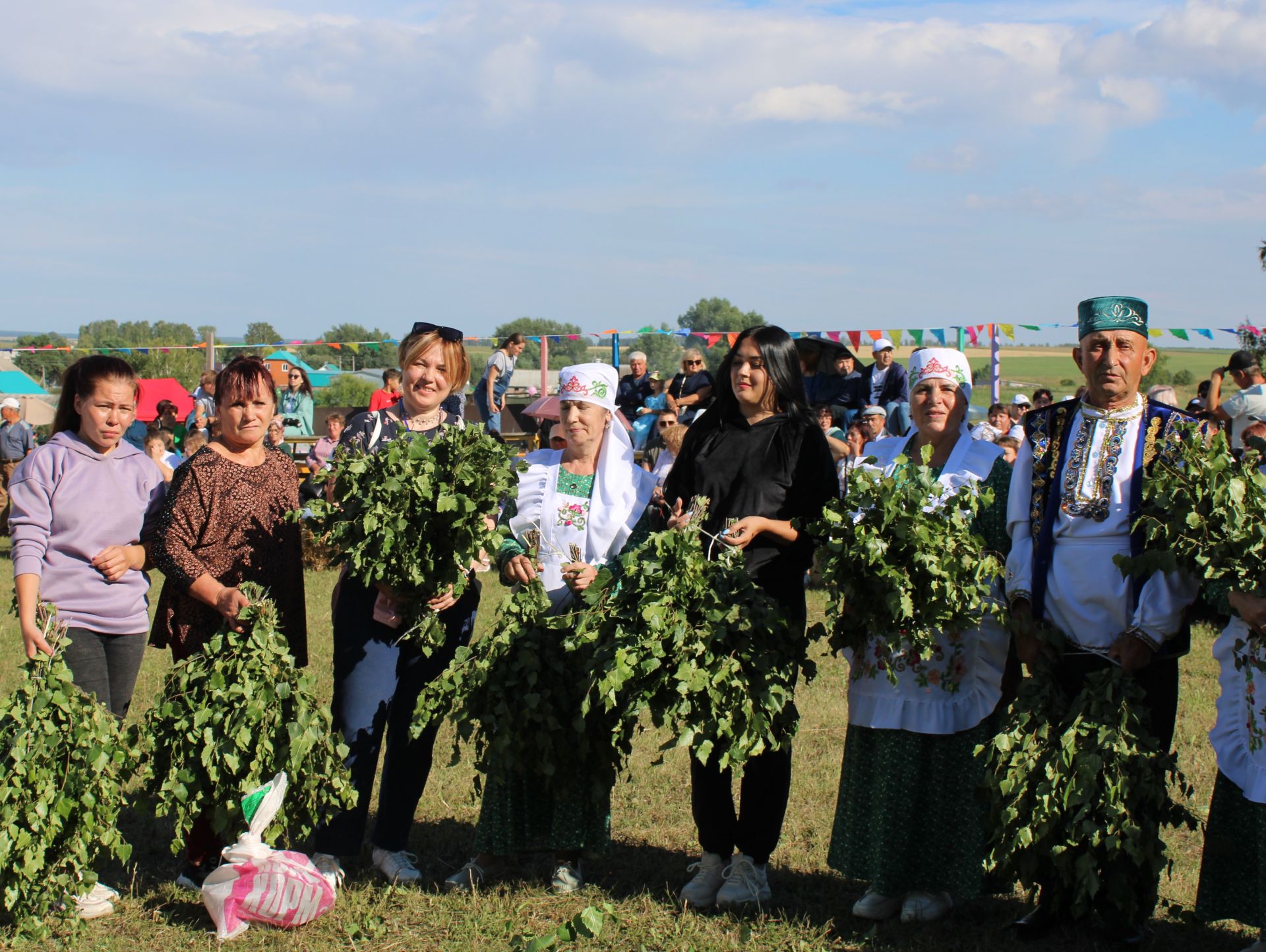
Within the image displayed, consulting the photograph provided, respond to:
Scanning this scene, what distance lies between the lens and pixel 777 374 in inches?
171

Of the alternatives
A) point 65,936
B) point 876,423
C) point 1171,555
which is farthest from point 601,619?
point 876,423

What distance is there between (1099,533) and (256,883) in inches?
122

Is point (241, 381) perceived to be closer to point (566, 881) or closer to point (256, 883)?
point (256, 883)

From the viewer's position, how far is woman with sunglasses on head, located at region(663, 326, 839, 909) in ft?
14.1

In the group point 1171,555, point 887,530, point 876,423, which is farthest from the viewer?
point 876,423

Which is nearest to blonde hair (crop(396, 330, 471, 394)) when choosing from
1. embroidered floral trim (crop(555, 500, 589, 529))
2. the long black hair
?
embroidered floral trim (crop(555, 500, 589, 529))

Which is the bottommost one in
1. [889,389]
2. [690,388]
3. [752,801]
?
[752,801]

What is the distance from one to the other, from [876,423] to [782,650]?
27.2ft

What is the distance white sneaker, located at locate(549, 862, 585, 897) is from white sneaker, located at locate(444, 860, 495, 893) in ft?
0.92

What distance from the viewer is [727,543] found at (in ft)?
13.3

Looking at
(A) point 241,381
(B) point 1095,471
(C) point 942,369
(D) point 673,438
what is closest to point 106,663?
(A) point 241,381

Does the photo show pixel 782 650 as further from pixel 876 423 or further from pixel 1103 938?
pixel 876 423

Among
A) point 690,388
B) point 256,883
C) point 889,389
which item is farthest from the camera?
→ point 690,388

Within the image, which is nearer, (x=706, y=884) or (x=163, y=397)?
(x=706, y=884)
